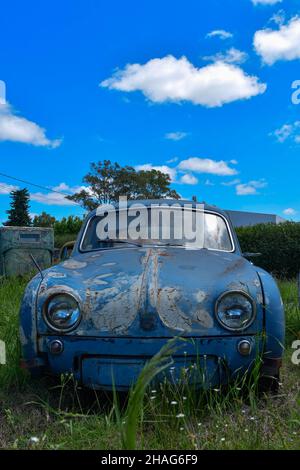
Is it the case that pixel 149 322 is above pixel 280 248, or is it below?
below

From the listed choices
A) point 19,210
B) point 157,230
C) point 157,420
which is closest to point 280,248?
point 157,230

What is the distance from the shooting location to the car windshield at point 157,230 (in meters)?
3.62

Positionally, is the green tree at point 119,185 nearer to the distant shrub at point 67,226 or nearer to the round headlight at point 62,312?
the distant shrub at point 67,226

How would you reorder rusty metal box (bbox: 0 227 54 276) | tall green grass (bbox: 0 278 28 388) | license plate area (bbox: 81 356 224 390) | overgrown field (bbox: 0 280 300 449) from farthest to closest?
rusty metal box (bbox: 0 227 54 276) → tall green grass (bbox: 0 278 28 388) → license plate area (bbox: 81 356 224 390) → overgrown field (bbox: 0 280 300 449)

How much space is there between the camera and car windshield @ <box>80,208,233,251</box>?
3.62 meters

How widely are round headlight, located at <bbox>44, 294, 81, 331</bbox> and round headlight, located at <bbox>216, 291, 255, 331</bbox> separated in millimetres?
816

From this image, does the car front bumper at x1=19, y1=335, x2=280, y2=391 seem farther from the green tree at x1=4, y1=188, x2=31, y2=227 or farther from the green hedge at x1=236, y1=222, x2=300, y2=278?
the green tree at x1=4, y1=188, x2=31, y2=227

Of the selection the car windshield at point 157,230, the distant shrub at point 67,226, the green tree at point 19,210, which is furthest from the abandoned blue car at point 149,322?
the green tree at point 19,210

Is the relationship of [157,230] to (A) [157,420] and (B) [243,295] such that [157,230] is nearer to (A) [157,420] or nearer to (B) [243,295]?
(B) [243,295]

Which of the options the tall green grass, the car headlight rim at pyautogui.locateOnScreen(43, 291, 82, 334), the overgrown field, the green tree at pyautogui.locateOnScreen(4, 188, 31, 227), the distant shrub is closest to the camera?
the overgrown field

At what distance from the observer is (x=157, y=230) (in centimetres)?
372

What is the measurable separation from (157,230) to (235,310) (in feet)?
4.59

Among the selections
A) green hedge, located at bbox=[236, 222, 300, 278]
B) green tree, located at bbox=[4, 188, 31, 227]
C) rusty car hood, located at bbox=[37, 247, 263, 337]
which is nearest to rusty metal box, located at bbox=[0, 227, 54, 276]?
rusty car hood, located at bbox=[37, 247, 263, 337]
